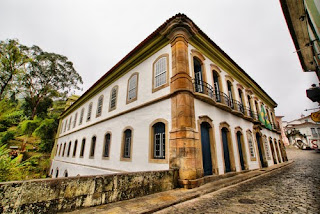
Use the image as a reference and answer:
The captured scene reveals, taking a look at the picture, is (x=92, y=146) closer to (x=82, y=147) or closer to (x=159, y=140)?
(x=82, y=147)

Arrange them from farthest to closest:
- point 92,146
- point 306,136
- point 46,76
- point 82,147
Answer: point 306,136
point 46,76
point 82,147
point 92,146

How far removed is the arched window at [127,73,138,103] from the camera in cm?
904

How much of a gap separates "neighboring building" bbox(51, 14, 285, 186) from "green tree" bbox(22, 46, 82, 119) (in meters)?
18.2

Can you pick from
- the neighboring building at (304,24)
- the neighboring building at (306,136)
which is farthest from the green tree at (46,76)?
the neighboring building at (306,136)

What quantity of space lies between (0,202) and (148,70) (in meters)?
7.54

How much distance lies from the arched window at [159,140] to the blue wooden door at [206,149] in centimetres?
190

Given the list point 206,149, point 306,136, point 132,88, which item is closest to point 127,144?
point 132,88

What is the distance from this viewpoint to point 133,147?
7836 mm

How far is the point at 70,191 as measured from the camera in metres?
2.84

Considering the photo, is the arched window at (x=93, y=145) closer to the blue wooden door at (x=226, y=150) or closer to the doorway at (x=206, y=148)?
the doorway at (x=206, y=148)

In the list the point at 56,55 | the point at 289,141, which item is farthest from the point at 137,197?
the point at 289,141

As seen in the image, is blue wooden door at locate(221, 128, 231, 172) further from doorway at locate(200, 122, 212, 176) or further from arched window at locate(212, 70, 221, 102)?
arched window at locate(212, 70, 221, 102)

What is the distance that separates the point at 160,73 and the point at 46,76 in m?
25.8

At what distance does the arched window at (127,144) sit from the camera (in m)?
8.34
